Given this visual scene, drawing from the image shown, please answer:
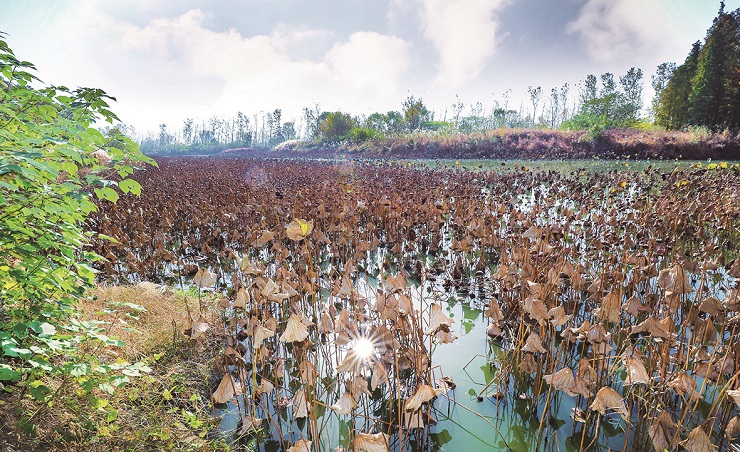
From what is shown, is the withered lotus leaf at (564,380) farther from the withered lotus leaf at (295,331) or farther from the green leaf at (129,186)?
the green leaf at (129,186)

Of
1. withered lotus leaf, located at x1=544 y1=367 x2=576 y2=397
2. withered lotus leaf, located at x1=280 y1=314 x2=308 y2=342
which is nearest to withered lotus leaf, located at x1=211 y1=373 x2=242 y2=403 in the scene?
withered lotus leaf, located at x1=280 y1=314 x2=308 y2=342

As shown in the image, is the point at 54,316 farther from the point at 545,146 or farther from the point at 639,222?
the point at 545,146

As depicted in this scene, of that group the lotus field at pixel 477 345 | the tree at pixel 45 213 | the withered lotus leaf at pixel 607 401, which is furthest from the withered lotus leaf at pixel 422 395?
the tree at pixel 45 213

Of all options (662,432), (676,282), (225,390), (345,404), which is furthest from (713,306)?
(225,390)

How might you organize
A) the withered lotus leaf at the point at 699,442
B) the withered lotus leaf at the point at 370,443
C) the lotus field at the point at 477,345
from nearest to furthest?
1. the withered lotus leaf at the point at 370,443
2. the withered lotus leaf at the point at 699,442
3. the lotus field at the point at 477,345

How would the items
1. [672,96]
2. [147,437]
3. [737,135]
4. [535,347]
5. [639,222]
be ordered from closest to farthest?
[147,437], [535,347], [639,222], [737,135], [672,96]

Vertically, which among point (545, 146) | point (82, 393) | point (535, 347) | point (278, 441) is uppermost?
point (545, 146)

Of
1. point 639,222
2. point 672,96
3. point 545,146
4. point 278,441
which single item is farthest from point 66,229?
point 672,96

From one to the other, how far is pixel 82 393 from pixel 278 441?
1168 mm

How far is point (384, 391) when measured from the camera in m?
2.84

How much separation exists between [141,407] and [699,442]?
297 centimetres

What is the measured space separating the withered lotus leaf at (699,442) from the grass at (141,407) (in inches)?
93.6

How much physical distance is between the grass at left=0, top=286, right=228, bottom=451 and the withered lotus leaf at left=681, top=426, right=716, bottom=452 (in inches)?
93.6

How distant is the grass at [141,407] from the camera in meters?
2.04
